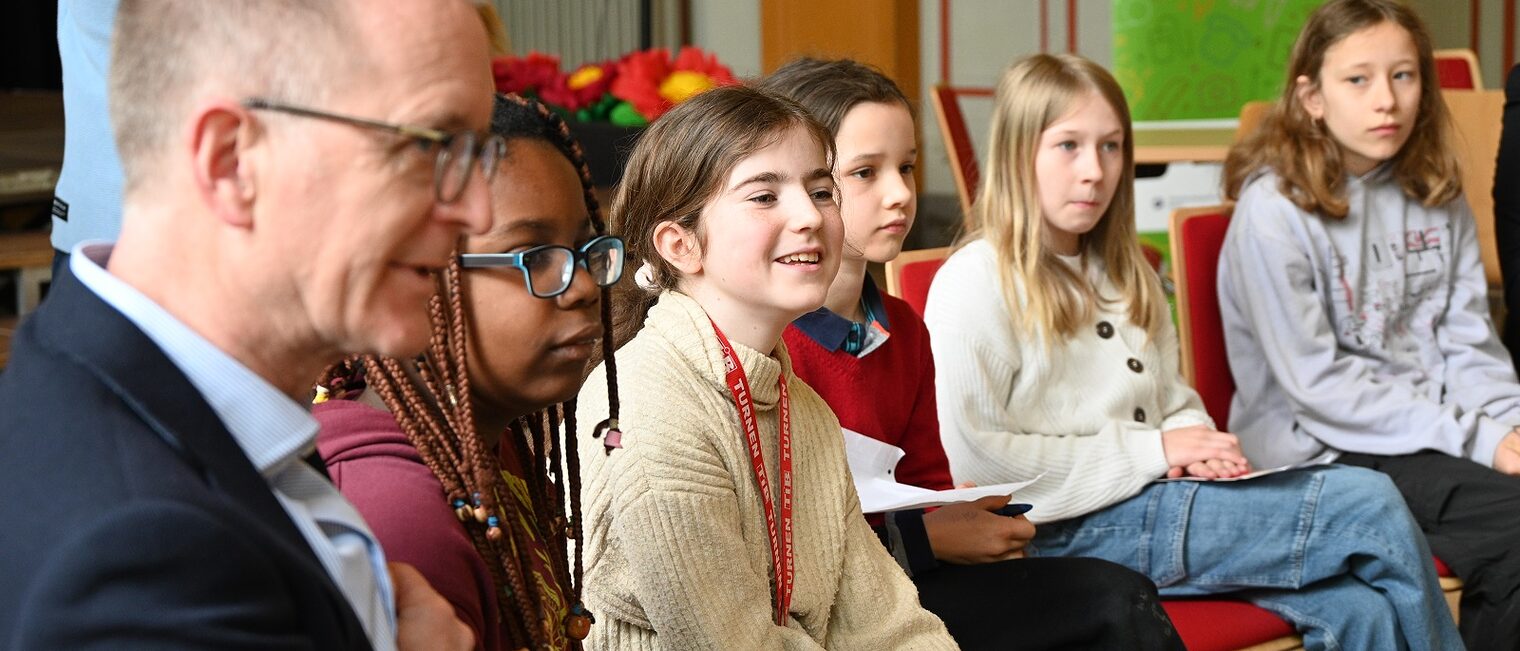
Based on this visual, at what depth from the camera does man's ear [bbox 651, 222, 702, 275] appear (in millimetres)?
1524

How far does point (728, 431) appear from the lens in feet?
4.58

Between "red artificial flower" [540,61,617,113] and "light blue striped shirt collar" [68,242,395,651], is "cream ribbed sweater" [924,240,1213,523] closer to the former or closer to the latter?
"light blue striped shirt collar" [68,242,395,651]

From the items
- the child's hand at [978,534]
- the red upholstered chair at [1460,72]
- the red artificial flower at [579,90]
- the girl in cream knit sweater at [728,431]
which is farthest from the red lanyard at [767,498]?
the red artificial flower at [579,90]

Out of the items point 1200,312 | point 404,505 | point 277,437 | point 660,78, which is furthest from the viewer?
point 660,78

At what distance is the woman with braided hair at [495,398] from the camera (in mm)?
949

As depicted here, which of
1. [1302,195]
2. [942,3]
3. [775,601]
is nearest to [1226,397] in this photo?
[1302,195]

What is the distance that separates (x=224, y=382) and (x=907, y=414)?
132 cm

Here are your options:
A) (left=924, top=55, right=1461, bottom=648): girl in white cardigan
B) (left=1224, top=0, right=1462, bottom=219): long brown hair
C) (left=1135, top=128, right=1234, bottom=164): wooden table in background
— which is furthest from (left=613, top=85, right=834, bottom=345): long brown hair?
(left=1135, top=128, right=1234, bottom=164): wooden table in background

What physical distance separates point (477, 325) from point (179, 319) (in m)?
0.36

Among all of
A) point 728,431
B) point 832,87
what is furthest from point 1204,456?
point 728,431

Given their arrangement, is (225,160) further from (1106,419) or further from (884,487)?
(1106,419)

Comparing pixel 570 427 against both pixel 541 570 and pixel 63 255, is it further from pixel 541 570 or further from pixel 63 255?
pixel 63 255

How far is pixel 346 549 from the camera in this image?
0.73m

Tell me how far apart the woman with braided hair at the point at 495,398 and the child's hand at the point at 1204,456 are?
1.26 metres
